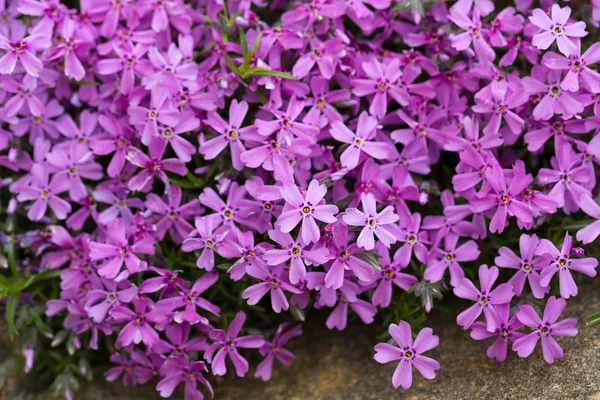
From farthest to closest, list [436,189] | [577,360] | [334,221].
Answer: [436,189] → [577,360] → [334,221]

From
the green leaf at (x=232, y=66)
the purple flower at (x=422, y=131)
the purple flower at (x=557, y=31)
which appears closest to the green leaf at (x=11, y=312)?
the green leaf at (x=232, y=66)

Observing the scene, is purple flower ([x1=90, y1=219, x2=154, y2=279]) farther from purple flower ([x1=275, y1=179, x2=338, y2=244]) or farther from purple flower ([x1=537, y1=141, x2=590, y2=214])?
purple flower ([x1=537, y1=141, x2=590, y2=214])

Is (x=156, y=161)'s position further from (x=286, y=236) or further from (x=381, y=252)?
Result: (x=381, y=252)

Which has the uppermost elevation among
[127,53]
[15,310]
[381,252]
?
[127,53]

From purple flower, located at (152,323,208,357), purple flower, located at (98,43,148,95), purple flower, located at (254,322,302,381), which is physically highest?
purple flower, located at (98,43,148,95)

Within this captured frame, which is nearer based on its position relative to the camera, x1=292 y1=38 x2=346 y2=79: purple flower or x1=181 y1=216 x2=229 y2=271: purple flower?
x1=181 y1=216 x2=229 y2=271: purple flower

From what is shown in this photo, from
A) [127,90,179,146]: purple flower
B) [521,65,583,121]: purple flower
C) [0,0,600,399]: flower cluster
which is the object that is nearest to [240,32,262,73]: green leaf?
[0,0,600,399]: flower cluster

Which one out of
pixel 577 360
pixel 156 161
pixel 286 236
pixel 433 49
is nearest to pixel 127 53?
pixel 156 161
